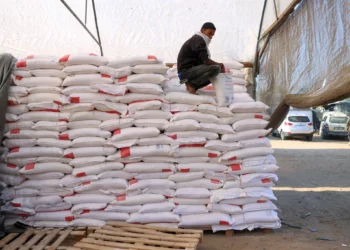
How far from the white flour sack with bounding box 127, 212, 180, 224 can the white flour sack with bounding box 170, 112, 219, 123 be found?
1.13 metres

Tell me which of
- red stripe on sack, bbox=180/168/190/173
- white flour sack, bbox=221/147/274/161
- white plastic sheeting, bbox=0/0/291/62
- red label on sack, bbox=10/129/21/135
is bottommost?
red stripe on sack, bbox=180/168/190/173

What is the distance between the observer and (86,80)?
4070mm

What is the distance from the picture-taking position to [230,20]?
6.05 meters

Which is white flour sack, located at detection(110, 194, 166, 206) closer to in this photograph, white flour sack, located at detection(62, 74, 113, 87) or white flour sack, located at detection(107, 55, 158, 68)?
white flour sack, located at detection(62, 74, 113, 87)

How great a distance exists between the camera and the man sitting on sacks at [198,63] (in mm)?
4152

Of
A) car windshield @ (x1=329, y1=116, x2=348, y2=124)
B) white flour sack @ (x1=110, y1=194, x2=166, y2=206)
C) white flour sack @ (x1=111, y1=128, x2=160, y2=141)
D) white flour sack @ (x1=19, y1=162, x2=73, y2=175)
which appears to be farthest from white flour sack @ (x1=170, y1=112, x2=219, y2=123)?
car windshield @ (x1=329, y1=116, x2=348, y2=124)

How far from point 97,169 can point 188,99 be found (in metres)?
1.38

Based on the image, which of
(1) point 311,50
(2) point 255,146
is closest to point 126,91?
(2) point 255,146

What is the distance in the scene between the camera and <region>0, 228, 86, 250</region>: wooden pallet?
3.50 metres

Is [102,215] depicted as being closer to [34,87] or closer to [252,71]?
[34,87]

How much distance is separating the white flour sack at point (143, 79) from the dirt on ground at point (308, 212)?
6.59ft

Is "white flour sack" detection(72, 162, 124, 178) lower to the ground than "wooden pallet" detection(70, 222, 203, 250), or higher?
higher

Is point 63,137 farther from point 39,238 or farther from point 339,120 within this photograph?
point 339,120

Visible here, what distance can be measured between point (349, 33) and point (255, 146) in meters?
1.64
